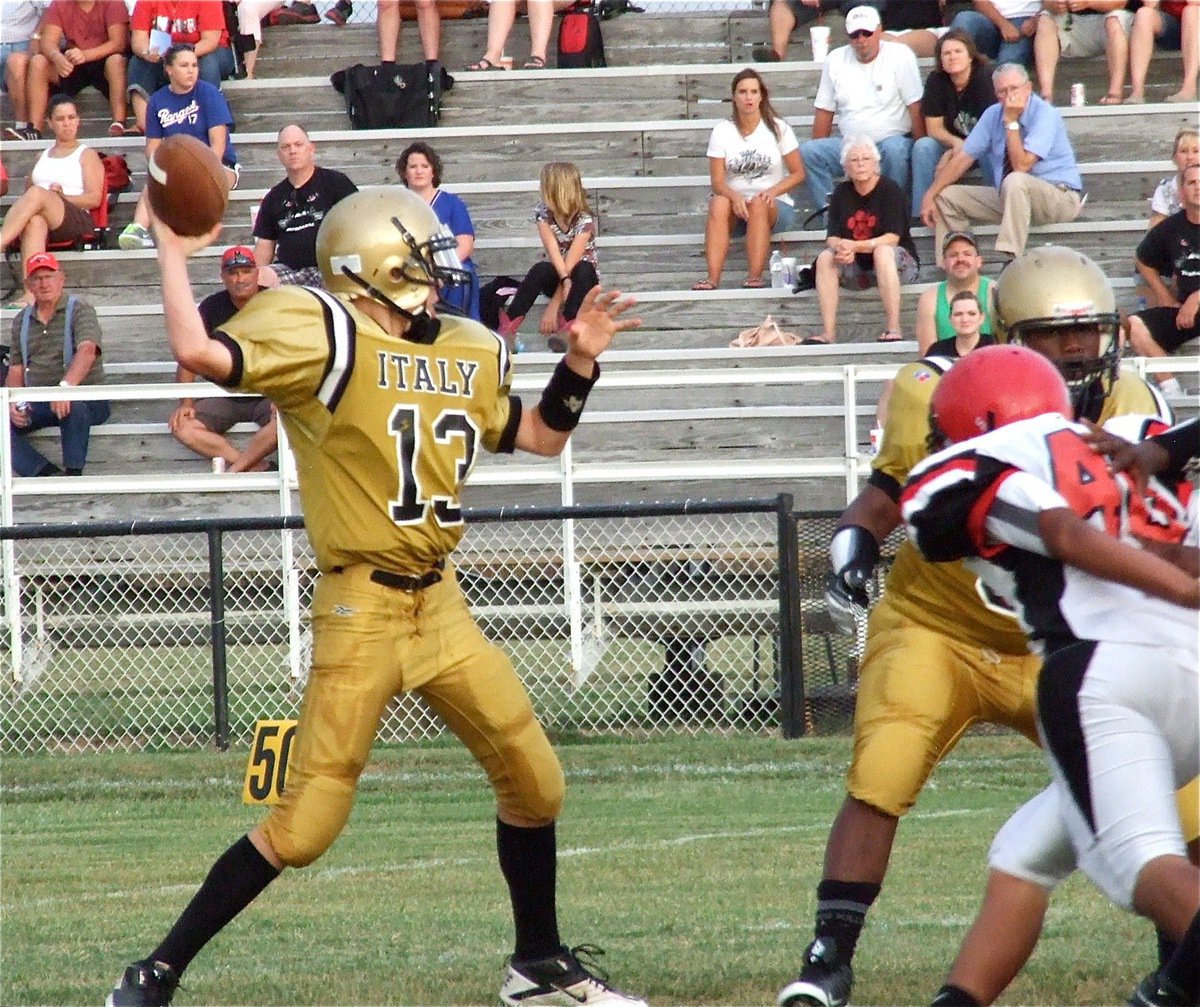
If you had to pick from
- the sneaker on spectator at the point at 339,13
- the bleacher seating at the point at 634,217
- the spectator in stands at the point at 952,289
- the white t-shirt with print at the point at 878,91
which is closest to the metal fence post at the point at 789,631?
the bleacher seating at the point at 634,217

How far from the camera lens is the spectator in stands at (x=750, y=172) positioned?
12.1 metres

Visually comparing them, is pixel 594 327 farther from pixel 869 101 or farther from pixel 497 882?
pixel 869 101

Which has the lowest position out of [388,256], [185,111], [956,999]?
[956,999]

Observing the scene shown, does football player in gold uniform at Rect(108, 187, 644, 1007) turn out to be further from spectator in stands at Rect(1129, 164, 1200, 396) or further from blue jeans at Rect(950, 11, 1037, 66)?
blue jeans at Rect(950, 11, 1037, 66)

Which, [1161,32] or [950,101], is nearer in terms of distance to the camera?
[950,101]

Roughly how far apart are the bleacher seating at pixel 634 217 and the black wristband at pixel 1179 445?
6.03 m

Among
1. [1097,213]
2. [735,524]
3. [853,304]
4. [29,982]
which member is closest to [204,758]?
[735,524]

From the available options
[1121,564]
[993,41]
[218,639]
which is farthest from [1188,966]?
[993,41]

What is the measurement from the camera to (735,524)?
970 cm

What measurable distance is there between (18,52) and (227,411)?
468cm

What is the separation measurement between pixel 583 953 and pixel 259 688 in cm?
483

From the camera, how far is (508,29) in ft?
45.9

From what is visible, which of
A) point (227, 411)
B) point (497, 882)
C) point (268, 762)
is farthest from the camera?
point (227, 411)

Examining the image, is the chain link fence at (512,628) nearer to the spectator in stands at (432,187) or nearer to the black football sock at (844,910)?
the spectator in stands at (432,187)
